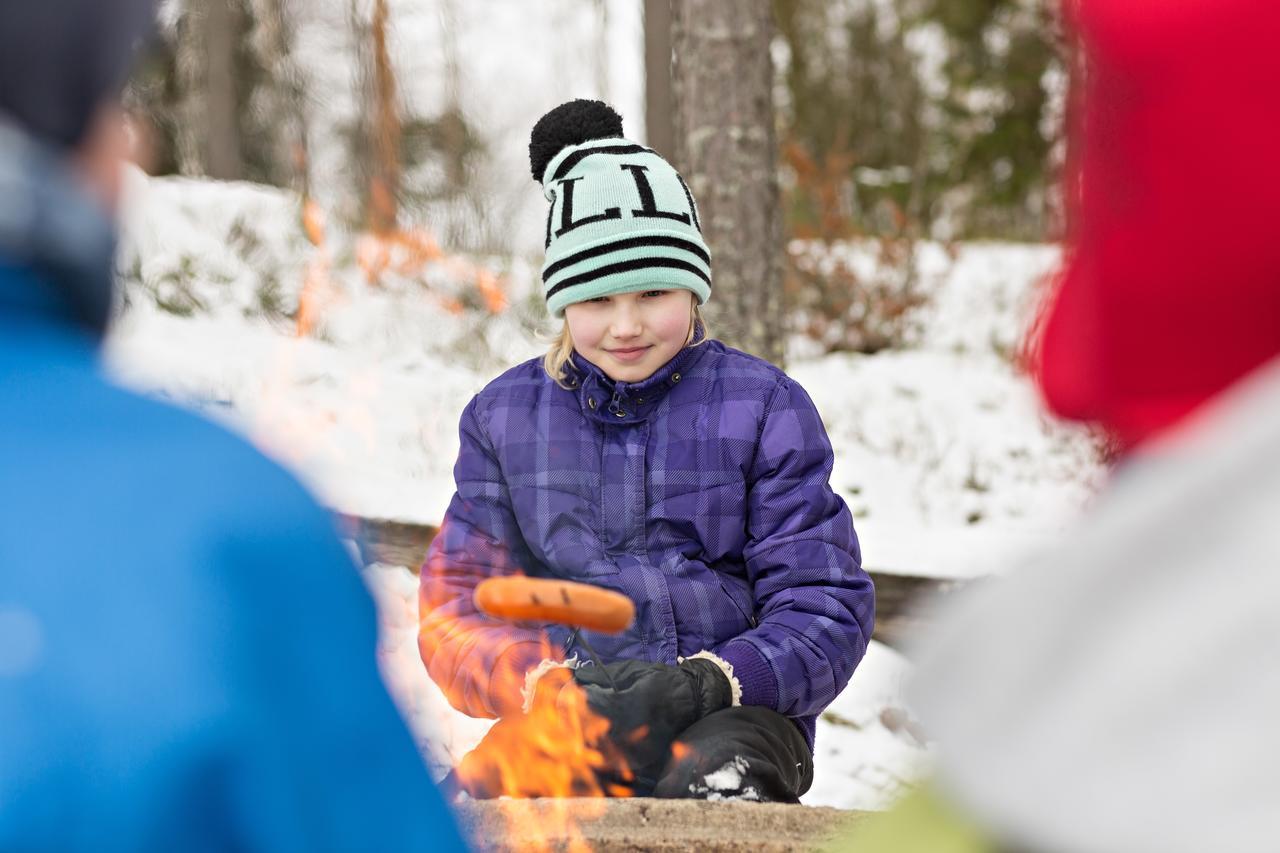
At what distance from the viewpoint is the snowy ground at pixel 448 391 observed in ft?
14.6

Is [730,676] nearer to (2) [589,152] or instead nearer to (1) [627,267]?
(1) [627,267]

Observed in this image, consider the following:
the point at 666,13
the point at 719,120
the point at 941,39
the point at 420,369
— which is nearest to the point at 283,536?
the point at 719,120

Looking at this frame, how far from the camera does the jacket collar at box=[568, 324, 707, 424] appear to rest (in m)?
2.61

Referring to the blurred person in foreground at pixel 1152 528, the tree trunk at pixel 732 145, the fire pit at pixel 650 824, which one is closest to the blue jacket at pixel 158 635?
the blurred person in foreground at pixel 1152 528

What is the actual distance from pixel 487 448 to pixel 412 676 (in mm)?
→ 1537

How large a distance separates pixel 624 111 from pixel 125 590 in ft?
37.2

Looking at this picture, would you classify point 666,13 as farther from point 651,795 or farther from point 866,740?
point 651,795

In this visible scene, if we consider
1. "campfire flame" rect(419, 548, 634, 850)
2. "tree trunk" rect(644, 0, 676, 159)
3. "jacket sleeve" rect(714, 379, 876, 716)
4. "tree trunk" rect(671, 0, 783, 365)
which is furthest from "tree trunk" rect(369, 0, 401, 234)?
"campfire flame" rect(419, 548, 634, 850)

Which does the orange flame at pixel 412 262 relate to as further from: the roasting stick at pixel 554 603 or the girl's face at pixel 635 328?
the roasting stick at pixel 554 603

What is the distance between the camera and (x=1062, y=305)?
2.31 feet

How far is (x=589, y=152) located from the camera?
2.70 metres

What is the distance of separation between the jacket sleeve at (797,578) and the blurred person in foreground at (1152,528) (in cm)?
171

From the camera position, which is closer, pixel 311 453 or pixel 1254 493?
pixel 1254 493

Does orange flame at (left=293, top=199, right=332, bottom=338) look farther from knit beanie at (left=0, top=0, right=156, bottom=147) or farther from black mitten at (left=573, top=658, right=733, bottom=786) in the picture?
knit beanie at (left=0, top=0, right=156, bottom=147)
